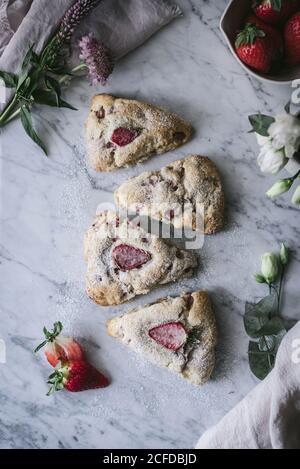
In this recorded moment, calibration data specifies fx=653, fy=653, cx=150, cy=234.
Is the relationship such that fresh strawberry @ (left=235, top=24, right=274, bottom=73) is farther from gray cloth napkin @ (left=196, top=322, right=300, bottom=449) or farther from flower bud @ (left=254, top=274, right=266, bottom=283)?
gray cloth napkin @ (left=196, top=322, right=300, bottom=449)

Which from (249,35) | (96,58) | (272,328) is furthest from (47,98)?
(272,328)

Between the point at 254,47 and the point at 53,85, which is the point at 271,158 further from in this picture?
the point at 53,85

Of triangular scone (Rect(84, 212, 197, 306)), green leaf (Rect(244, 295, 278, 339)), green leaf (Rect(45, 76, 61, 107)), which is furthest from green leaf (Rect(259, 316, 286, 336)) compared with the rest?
green leaf (Rect(45, 76, 61, 107))

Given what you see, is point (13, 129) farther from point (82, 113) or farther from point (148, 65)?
point (148, 65)

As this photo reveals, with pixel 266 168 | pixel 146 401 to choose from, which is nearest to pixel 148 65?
pixel 266 168

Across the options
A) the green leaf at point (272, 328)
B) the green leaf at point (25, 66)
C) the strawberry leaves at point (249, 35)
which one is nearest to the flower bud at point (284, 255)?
the green leaf at point (272, 328)
